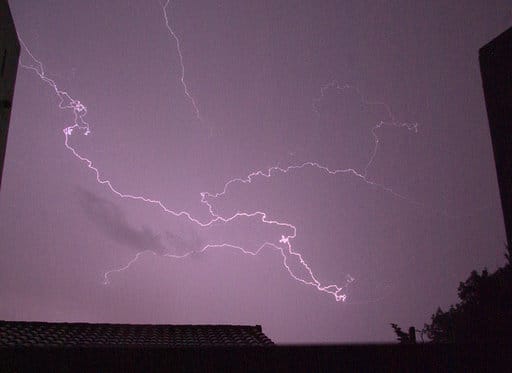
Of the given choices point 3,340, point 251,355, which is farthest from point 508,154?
point 3,340

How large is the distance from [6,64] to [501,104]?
13.9 m

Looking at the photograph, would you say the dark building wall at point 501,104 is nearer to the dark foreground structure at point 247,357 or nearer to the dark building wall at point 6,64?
the dark foreground structure at point 247,357

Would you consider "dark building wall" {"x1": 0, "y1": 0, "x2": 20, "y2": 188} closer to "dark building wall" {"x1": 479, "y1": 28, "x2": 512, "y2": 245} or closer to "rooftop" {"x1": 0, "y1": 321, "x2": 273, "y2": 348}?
"rooftop" {"x1": 0, "y1": 321, "x2": 273, "y2": 348}

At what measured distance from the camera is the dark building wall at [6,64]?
9.25 m

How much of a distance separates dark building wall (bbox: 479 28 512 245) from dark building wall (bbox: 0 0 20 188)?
13.4 metres

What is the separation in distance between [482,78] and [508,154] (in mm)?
2967

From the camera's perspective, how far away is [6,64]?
33.0 feet

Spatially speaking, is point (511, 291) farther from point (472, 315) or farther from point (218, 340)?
point (218, 340)

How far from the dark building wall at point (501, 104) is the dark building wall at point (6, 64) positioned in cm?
1343

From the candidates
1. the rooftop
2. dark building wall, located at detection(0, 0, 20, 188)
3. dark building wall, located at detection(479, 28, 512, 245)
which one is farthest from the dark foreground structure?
dark building wall, located at detection(479, 28, 512, 245)

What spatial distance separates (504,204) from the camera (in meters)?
14.0

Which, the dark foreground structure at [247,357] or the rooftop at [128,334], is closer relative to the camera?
the dark foreground structure at [247,357]

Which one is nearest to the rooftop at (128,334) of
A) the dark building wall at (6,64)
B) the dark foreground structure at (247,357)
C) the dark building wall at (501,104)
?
the dark foreground structure at (247,357)

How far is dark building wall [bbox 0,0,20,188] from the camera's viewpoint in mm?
9250
